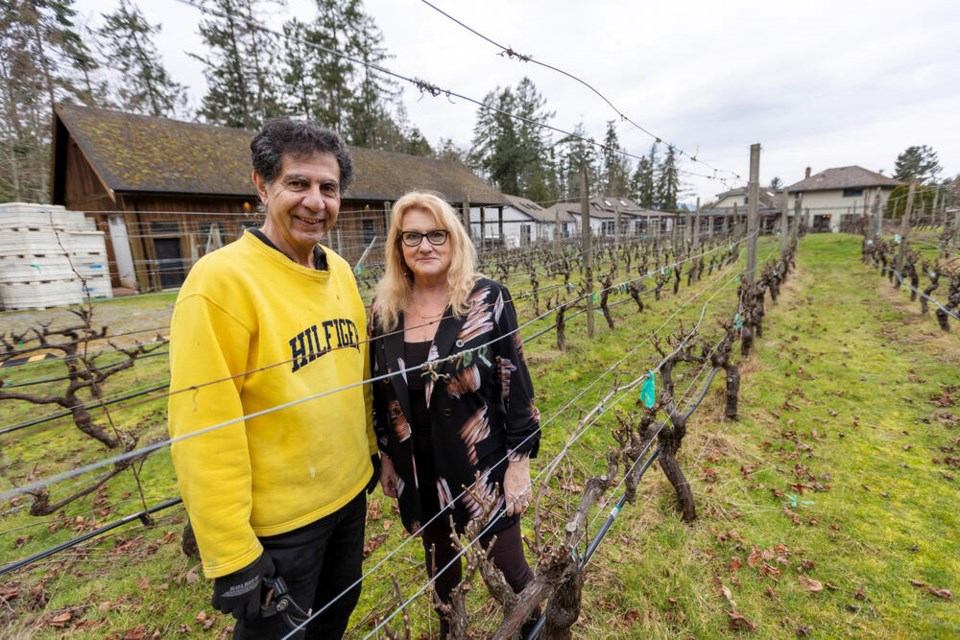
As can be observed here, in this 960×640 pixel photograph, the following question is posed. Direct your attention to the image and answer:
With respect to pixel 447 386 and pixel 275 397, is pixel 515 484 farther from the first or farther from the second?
pixel 275 397

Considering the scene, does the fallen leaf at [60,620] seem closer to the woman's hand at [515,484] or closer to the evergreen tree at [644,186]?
the woman's hand at [515,484]

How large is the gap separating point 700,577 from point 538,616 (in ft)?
5.27

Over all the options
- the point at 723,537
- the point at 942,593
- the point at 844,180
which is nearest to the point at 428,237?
the point at 723,537

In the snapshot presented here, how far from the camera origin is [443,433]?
1.77 metres

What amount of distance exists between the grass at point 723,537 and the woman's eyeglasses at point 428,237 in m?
1.80

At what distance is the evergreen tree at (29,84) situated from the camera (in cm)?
860

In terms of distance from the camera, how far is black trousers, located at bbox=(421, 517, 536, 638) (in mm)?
1881

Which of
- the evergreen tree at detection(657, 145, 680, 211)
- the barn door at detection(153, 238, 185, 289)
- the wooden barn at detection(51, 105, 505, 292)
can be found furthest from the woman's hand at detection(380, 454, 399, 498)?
the evergreen tree at detection(657, 145, 680, 211)

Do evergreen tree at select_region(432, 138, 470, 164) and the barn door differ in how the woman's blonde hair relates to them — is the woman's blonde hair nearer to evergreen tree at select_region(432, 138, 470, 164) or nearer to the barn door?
the barn door

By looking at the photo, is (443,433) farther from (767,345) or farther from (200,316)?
(767,345)

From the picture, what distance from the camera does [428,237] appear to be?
1.80 m

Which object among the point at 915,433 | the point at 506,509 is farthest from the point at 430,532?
the point at 915,433

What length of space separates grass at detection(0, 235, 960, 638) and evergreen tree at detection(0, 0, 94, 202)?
9.20 metres

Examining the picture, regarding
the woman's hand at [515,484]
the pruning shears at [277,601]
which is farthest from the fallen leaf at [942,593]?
the pruning shears at [277,601]
